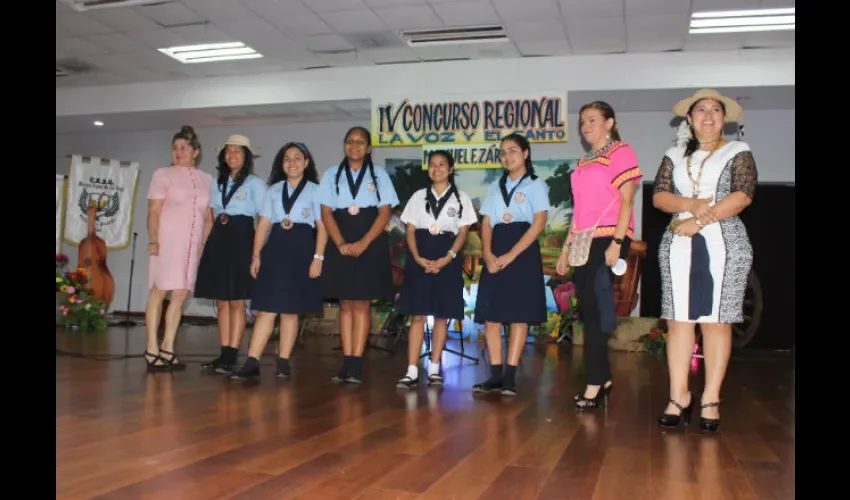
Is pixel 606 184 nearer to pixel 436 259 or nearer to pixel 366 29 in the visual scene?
pixel 436 259

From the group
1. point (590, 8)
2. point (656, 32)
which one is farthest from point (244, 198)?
point (656, 32)

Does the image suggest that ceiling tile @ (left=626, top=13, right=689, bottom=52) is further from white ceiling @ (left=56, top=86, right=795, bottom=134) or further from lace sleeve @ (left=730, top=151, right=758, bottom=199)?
lace sleeve @ (left=730, top=151, right=758, bottom=199)

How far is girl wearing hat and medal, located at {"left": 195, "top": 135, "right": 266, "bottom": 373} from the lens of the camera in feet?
15.6

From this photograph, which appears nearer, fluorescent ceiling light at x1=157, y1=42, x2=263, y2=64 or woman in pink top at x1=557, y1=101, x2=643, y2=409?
woman in pink top at x1=557, y1=101, x2=643, y2=409

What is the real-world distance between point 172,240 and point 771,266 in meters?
6.52

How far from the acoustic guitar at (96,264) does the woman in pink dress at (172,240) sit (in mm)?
5241

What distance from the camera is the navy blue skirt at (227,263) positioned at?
186 inches

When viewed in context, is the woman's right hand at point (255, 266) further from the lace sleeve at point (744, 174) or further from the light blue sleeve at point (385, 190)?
the lace sleeve at point (744, 174)

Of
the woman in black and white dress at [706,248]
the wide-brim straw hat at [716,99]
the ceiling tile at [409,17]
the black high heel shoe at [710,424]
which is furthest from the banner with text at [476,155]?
the black high heel shoe at [710,424]

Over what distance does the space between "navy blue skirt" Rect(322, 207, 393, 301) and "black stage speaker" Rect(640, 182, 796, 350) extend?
4.63m

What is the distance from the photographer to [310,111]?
9.93 m

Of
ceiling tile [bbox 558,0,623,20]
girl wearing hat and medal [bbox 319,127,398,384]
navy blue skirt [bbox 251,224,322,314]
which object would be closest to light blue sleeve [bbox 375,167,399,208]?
girl wearing hat and medal [bbox 319,127,398,384]
